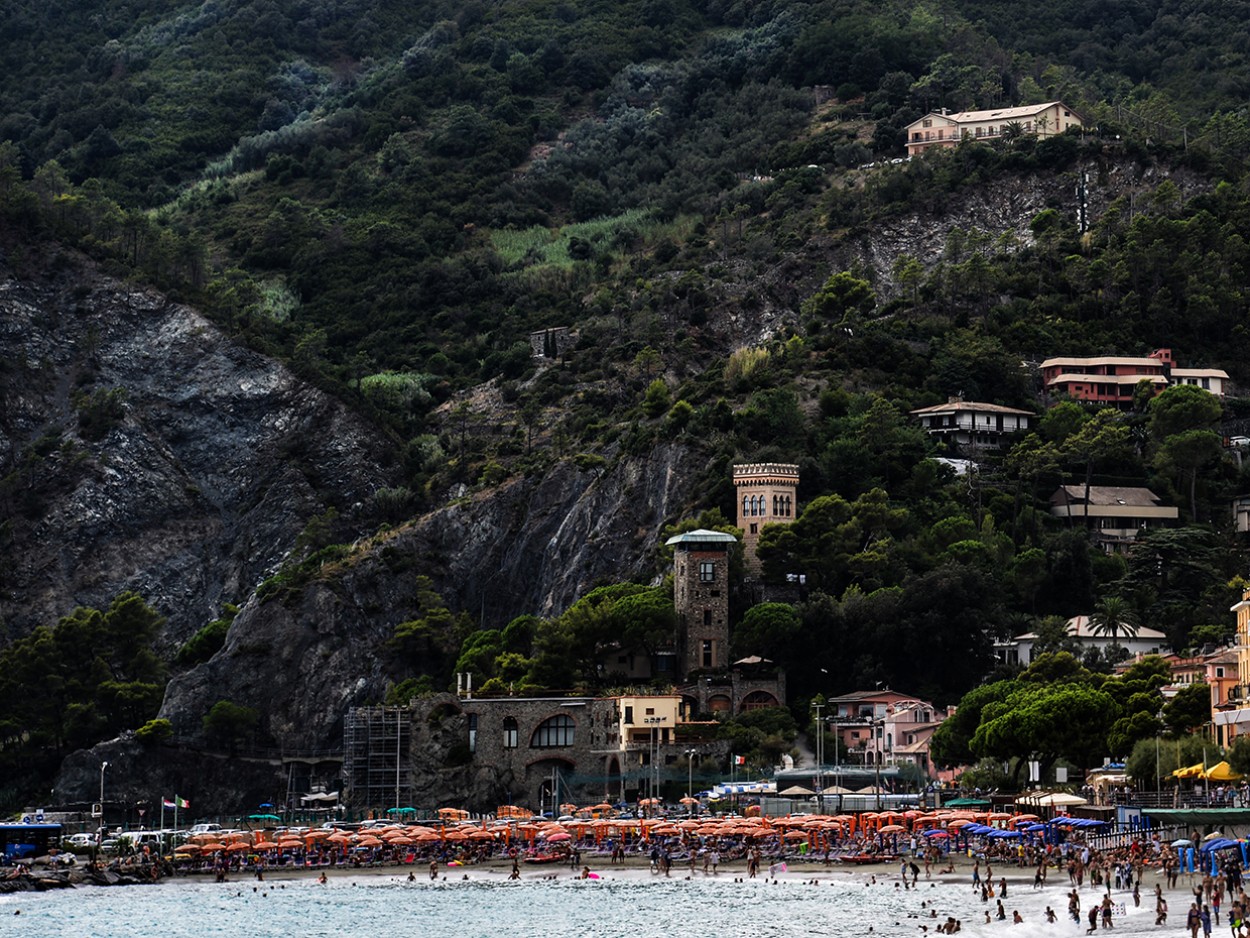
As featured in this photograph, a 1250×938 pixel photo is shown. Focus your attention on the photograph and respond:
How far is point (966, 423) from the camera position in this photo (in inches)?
6442

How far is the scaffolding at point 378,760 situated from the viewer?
13475 cm

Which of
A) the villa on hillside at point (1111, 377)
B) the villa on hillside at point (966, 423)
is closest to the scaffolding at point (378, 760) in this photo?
the villa on hillside at point (966, 423)

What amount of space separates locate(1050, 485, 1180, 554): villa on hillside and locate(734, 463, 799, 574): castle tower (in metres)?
18.8

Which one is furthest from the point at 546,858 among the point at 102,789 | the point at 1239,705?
the point at 102,789

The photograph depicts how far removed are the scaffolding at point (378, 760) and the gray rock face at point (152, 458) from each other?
43218mm

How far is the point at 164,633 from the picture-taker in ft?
577

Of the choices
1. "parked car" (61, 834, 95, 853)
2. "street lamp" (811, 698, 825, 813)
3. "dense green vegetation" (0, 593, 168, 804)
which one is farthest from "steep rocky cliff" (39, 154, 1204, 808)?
"street lamp" (811, 698, 825, 813)

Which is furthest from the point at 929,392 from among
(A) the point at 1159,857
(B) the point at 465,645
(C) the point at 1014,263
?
(A) the point at 1159,857

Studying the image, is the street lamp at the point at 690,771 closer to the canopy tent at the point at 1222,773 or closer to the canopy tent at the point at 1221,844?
the canopy tent at the point at 1222,773

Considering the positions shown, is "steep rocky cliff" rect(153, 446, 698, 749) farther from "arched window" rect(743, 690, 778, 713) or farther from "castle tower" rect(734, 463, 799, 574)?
"arched window" rect(743, 690, 778, 713)

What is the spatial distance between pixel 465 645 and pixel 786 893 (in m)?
59.4

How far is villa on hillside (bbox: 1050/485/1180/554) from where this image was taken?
15300 cm

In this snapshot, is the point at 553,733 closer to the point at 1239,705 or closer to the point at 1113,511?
the point at 1239,705

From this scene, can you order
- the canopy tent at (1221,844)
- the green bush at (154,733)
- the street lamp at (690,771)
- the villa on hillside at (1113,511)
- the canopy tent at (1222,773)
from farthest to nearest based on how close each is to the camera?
the villa on hillside at (1113,511) < the green bush at (154,733) < the street lamp at (690,771) < the canopy tent at (1222,773) < the canopy tent at (1221,844)
